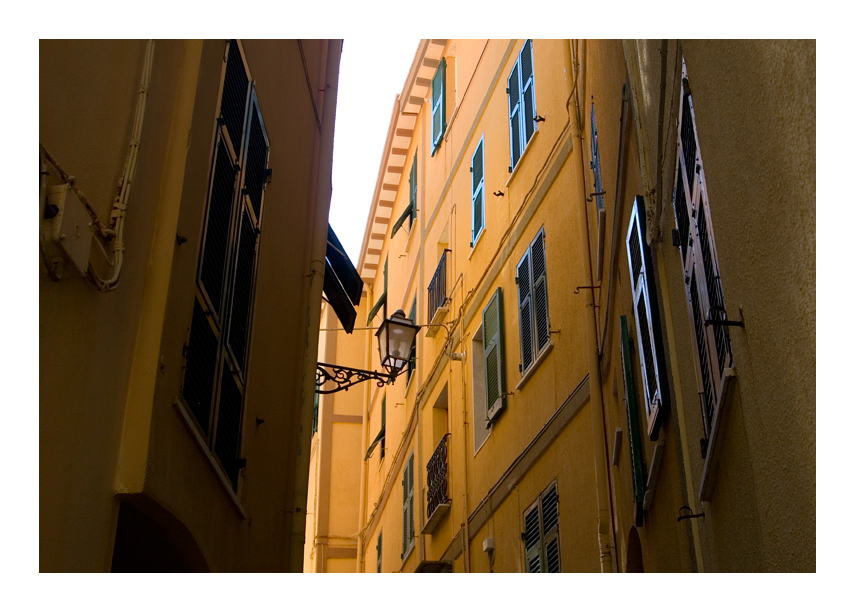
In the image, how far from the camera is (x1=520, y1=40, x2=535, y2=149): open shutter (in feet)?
38.7

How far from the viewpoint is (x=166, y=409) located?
4.49 metres

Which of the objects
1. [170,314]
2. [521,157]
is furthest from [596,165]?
[170,314]

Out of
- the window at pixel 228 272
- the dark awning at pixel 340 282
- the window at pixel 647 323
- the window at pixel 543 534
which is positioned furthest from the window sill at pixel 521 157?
the window at pixel 228 272

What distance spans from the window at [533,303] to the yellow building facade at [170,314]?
3.30m

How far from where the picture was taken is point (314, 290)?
816 centimetres

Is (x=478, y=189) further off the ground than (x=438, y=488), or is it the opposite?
(x=478, y=189)

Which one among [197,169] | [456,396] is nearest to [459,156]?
[456,396]

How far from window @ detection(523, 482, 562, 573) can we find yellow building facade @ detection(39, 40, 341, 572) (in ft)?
10.1

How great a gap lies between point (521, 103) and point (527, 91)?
0.21m

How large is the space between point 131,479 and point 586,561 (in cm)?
546

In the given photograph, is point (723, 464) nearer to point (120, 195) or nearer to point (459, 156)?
point (120, 195)

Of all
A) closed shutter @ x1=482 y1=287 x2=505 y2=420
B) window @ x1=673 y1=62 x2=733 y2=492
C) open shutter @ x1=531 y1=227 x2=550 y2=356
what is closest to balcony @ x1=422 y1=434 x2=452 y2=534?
closed shutter @ x1=482 y1=287 x2=505 y2=420

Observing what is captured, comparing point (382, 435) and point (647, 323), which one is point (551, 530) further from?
point (382, 435)

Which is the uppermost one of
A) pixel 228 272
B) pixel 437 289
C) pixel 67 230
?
pixel 437 289
